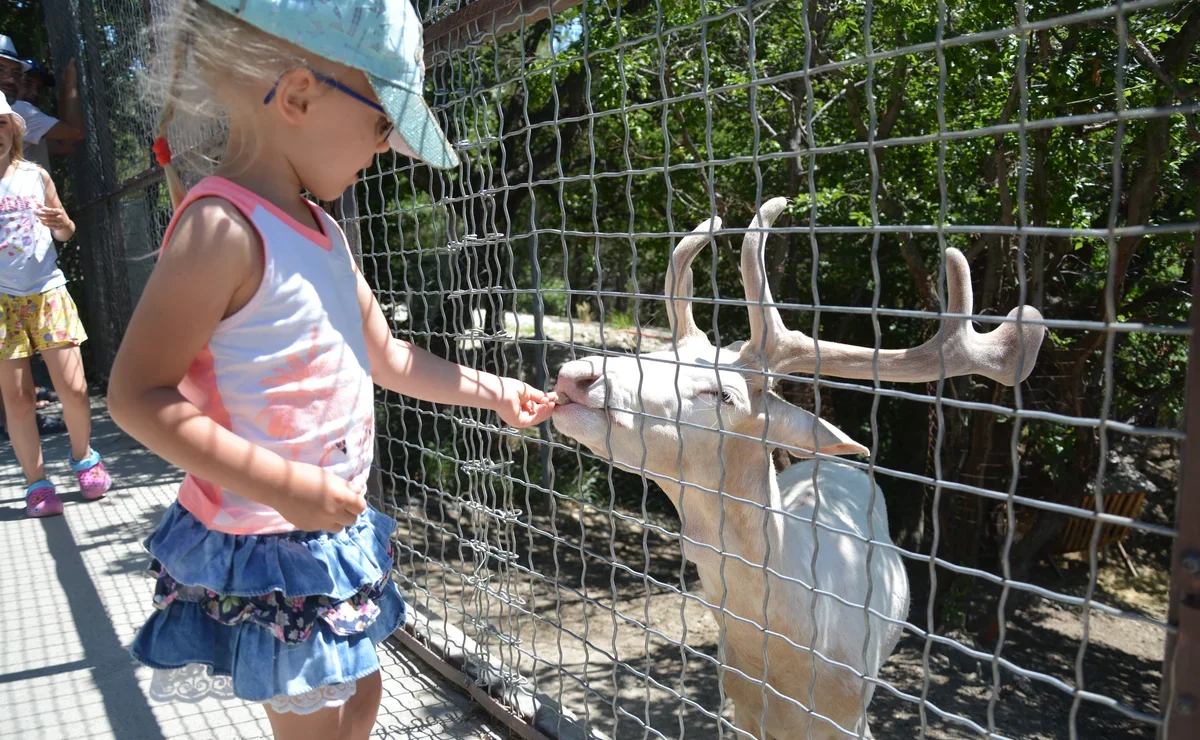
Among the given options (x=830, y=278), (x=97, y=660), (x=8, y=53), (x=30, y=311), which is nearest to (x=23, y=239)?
(x=30, y=311)

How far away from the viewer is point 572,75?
291 inches

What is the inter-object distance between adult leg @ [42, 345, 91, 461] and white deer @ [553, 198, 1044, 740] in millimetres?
3332

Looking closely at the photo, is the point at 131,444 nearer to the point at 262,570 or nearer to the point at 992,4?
the point at 262,570

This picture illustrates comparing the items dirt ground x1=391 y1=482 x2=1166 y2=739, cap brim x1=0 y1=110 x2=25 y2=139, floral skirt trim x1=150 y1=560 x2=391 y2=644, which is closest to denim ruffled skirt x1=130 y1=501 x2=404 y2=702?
floral skirt trim x1=150 y1=560 x2=391 y2=644

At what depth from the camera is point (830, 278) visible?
793cm

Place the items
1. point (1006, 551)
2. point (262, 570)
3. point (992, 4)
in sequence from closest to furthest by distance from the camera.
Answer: point (1006, 551)
point (262, 570)
point (992, 4)

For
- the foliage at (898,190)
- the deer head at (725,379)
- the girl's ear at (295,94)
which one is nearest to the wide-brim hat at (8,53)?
the foliage at (898,190)

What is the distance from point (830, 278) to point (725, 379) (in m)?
5.71

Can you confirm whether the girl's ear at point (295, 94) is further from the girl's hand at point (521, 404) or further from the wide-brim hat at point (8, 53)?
the wide-brim hat at point (8, 53)

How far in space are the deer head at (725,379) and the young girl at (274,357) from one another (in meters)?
0.75

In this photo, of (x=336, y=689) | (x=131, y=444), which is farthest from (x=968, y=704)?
(x=131, y=444)

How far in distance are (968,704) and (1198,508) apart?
485cm

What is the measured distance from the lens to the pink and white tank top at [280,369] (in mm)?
1524

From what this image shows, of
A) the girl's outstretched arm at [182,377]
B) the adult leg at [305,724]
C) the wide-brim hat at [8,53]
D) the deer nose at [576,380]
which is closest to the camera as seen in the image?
the girl's outstretched arm at [182,377]
